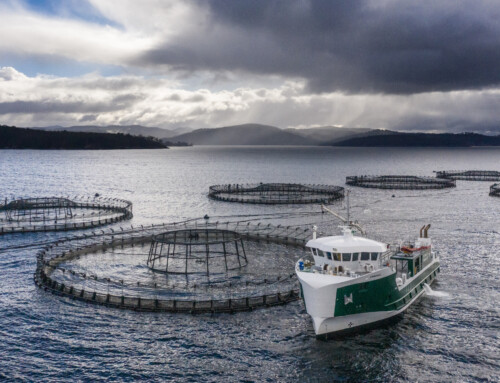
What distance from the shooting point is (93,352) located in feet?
156

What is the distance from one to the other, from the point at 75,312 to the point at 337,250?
31797mm

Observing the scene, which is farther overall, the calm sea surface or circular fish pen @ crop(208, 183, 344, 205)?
circular fish pen @ crop(208, 183, 344, 205)

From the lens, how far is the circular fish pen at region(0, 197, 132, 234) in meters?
107

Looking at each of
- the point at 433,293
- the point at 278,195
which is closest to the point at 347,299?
the point at 433,293

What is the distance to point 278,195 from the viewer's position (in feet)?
548

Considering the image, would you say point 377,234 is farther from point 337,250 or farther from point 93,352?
point 93,352

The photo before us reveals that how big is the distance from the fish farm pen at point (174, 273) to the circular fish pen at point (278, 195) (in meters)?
55.8

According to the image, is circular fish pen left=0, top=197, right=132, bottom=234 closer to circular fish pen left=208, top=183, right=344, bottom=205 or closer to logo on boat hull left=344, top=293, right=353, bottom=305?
circular fish pen left=208, top=183, right=344, bottom=205

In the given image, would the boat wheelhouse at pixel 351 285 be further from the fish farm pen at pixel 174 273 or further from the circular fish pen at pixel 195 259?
the circular fish pen at pixel 195 259

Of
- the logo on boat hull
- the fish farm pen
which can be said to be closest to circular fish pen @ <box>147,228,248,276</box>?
the fish farm pen

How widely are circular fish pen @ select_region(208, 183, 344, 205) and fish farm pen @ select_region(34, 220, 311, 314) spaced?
5580 cm

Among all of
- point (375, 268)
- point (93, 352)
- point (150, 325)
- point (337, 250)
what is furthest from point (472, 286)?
point (93, 352)

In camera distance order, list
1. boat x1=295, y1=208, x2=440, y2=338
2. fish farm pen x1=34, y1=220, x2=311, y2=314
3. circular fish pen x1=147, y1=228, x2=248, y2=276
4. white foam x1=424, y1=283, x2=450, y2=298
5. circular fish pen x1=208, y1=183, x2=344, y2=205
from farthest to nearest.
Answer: circular fish pen x1=208, y1=183, x2=344, y2=205
circular fish pen x1=147, y1=228, x2=248, y2=276
white foam x1=424, y1=283, x2=450, y2=298
fish farm pen x1=34, y1=220, x2=311, y2=314
boat x1=295, y1=208, x2=440, y2=338

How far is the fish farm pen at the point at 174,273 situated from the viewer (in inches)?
2302
